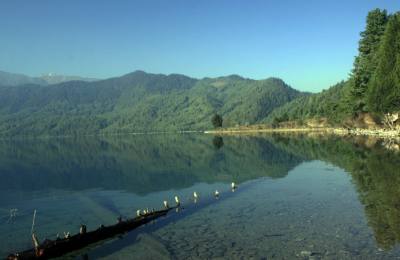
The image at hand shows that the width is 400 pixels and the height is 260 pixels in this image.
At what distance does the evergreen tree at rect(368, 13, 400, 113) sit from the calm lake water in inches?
1289

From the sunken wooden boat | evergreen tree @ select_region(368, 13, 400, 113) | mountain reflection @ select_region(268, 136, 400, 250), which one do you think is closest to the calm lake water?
mountain reflection @ select_region(268, 136, 400, 250)

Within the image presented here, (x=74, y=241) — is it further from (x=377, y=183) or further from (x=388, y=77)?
(x=388, y=77)

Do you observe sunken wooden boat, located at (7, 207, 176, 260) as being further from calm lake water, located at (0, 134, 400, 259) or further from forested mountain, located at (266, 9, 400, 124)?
forested mountain, located at (266, 9, 400, 124)

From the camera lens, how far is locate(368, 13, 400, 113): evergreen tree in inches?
4858

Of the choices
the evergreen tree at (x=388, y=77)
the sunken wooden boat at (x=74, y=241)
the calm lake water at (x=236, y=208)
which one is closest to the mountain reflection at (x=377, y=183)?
the calm lake water at (x=236, y=208)

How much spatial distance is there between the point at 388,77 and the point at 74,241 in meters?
115

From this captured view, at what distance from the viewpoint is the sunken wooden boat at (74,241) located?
32500mm

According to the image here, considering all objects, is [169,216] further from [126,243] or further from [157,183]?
[157,183]

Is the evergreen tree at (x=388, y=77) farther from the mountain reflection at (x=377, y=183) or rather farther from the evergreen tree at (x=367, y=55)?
the mountain reflection at (x=377, y=183)

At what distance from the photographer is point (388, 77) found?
412 ft

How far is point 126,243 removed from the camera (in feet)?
126

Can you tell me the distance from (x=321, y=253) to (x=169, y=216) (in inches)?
841

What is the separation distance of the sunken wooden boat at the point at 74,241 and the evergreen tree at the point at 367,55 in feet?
426

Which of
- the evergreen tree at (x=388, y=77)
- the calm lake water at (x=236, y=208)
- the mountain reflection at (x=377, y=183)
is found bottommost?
the calm lake water at (x=236, y=208)
